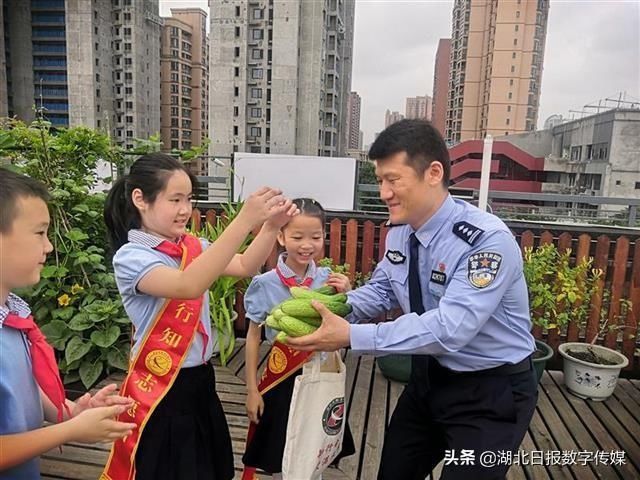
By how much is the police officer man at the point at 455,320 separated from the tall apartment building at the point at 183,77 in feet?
176

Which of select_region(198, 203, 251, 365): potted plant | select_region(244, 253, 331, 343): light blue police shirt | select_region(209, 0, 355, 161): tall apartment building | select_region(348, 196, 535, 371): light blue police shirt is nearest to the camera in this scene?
select_region(348, 196, 535, 371): light blue police shirt

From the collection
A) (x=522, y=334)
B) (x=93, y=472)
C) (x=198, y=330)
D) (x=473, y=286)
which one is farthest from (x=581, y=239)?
(x=93, y=472)

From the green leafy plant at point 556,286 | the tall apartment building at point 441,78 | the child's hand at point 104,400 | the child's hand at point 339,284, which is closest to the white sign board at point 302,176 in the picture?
the green leafy plant at point 556,286

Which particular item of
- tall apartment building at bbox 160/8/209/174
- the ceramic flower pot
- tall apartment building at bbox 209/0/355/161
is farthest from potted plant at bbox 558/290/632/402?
tall apartment building at bbox 160/8/209/174

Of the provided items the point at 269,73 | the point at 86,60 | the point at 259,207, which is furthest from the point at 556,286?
the point at 86,60

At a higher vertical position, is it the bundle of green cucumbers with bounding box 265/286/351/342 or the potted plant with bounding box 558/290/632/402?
the bundle of green cucumbers with bounding box 265/286/351/342

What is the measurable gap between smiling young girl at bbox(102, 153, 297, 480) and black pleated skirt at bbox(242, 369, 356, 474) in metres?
0.37

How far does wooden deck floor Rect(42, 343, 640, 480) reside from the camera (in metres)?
2.48

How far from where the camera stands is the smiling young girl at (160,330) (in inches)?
60.7

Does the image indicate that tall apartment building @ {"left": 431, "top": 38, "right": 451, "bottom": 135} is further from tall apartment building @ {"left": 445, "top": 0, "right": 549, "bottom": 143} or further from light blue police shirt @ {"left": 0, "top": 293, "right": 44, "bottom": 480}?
light blue police shirt @ {"left": 0, "top": 293, "right": 44, "bottom": 480}

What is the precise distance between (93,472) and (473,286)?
7.08 feet

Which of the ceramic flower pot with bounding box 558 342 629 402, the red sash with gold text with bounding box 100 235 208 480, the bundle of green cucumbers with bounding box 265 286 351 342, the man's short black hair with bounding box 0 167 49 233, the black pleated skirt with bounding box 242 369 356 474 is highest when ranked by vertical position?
the man's short black hair with bounding box 0 167 49 233

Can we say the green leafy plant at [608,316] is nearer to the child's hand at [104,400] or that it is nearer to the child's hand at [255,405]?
the child's hand at [255,405]

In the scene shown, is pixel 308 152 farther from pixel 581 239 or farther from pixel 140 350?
pixel 140 350
